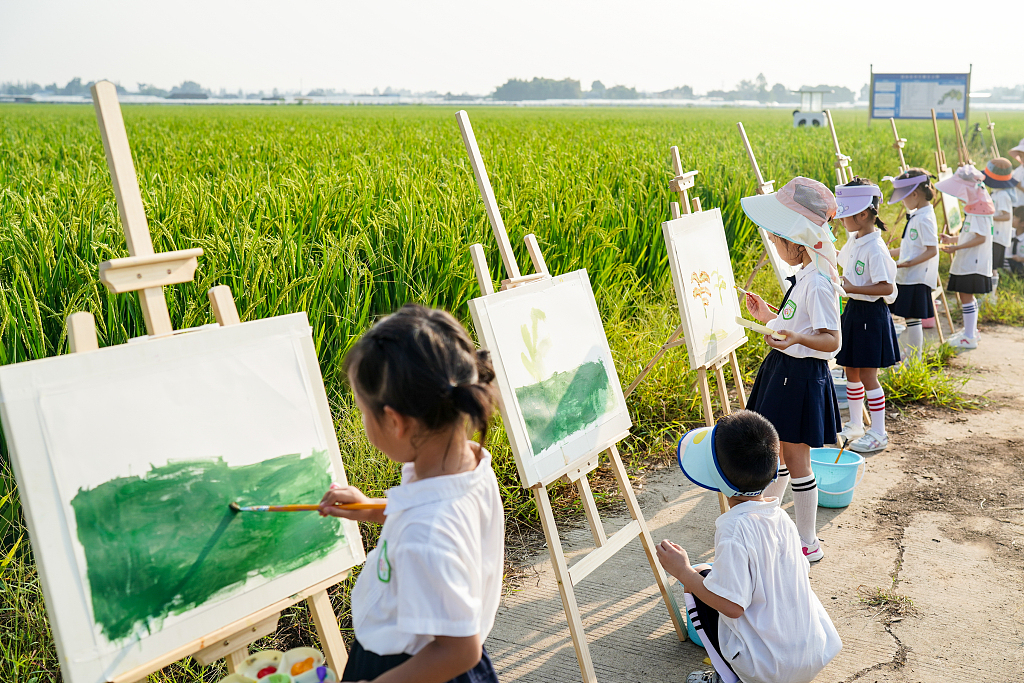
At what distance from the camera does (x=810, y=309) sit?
9.70 feet

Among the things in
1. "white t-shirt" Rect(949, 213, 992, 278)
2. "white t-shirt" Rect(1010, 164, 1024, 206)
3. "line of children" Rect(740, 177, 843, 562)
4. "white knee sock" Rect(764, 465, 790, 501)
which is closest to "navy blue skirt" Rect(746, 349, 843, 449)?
"line of children" Rect(740, 177, 843, 562)

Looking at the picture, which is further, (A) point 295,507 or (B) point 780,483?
(B) point 780,483

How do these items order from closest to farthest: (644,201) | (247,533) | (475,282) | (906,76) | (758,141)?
(247,533) → (475,282) → (644,201) → (758,141) → (906,76)

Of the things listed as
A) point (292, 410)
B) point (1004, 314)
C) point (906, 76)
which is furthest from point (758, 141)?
point (292, 410)

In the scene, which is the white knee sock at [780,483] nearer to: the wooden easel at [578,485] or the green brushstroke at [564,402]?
the wooden easel at [578,485]

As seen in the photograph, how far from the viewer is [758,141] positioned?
14812 mm

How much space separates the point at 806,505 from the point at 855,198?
1.77 metres

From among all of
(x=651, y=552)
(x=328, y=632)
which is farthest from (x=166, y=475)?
(x=651, y=552)

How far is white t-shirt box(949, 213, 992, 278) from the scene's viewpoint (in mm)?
6086

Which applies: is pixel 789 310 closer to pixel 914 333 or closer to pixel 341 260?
pixel 341 260

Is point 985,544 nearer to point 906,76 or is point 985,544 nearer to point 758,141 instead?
point 758,141

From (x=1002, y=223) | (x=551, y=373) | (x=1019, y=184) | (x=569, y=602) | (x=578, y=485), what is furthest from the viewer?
(x=1019, y=184)

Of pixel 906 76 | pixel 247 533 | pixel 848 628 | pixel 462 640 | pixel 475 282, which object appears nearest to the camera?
pixel 462 640

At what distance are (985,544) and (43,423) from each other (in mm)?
3484
